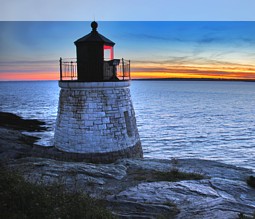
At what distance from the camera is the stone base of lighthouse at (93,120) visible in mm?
12383

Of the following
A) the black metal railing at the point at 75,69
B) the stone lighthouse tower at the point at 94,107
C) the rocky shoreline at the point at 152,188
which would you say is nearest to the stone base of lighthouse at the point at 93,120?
the stone lighthouse tower at the point at 94,107

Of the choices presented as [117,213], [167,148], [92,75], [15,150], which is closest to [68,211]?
[117,213]

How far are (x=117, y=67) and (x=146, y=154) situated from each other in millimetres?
10129

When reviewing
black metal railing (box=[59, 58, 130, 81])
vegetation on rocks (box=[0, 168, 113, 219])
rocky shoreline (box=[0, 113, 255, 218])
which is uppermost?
black metal railing (box=[59, 58, 130, 81])

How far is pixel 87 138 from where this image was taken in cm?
1245

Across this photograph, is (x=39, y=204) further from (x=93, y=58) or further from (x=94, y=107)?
(x=93, y=58)

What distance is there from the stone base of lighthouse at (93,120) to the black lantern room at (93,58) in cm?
84

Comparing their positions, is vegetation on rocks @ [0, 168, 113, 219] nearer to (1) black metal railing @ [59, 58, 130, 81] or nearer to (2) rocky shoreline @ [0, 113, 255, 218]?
(2) rocky shoreline @ [0, 113, 255, 218]

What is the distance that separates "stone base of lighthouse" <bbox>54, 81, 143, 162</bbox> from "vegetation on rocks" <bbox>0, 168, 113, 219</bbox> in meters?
6.57

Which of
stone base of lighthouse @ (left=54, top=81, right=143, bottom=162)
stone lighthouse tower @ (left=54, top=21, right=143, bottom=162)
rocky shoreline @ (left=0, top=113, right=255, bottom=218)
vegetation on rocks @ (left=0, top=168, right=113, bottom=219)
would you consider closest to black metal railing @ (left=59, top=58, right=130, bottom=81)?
stone lighthouse tower @ (left=54, top=21, right=143, bottom=162)

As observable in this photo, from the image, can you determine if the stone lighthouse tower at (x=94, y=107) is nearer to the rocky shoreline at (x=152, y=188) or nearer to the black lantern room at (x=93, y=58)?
the black lantern room at (x=93, y=58)

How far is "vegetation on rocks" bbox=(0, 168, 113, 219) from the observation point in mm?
4984

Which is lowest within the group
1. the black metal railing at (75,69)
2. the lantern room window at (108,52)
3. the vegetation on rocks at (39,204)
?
the vegetation on rocks at (39,204)

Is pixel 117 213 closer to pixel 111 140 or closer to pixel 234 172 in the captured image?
pixel 111 140
